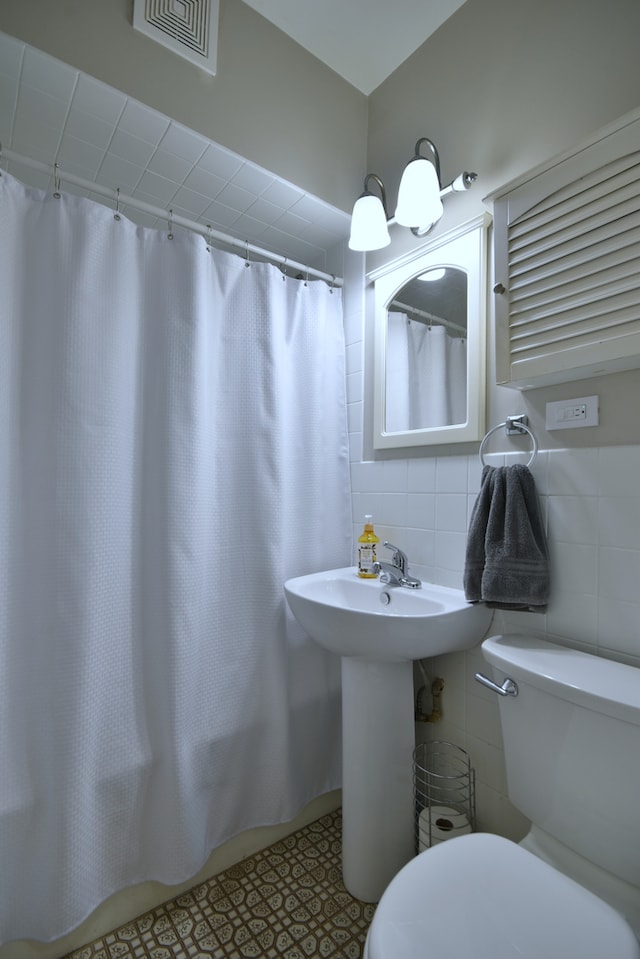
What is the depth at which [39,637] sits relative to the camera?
110 cm

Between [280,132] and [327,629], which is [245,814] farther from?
[280,132]

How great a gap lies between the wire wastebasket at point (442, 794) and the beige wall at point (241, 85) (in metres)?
1.83

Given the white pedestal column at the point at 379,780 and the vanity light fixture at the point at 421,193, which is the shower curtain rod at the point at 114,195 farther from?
the white pedestal column at the point at 379,780

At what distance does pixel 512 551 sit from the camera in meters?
1.10

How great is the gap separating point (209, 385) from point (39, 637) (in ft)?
2.62

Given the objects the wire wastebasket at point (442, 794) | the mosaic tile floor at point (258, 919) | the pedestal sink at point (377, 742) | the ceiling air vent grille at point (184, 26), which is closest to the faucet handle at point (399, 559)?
the pedestal sink at point (377, 742)

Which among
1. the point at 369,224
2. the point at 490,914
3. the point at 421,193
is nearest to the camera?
the point at 490,914

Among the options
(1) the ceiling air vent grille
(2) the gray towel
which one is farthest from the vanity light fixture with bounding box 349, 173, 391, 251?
(2) the gray towel

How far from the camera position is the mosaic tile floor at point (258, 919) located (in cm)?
114

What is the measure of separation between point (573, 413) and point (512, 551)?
0.36 meters

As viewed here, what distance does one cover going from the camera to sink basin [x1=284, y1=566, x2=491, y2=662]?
111 centimetres

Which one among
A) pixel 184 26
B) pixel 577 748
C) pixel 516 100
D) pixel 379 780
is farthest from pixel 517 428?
pixel 184 26

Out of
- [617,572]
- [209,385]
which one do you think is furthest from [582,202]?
[209,385]

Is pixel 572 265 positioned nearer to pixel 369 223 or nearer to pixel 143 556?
pixel 369 223
